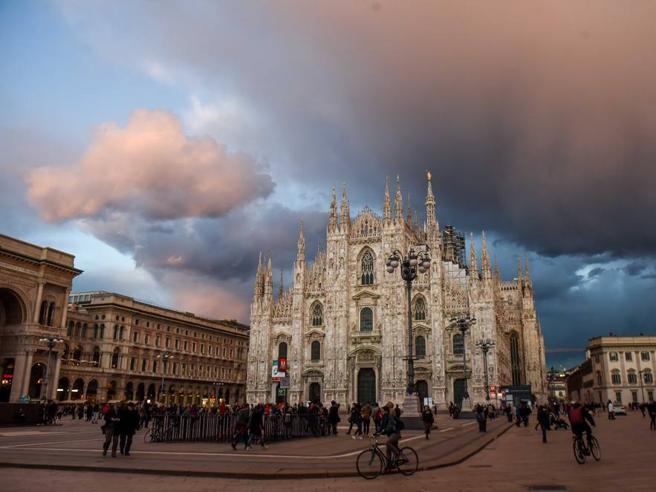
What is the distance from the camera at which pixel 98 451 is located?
17.8m

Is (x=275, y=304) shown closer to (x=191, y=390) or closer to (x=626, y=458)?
(x=191, y=390)

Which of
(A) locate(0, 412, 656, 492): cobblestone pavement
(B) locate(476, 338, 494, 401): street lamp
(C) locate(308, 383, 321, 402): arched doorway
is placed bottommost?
(A) locate(0, 412, 656, 492): cobblestone pavement

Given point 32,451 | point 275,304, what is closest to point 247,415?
point 32,451

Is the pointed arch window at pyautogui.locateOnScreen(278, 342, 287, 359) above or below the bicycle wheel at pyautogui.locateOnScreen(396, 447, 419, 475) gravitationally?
above

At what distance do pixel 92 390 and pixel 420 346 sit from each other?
38249 mm

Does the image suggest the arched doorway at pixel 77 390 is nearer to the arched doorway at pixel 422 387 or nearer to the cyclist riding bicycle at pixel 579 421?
the arched doorway at pixel 422 387

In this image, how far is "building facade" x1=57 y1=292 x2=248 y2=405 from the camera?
6462 centimetres

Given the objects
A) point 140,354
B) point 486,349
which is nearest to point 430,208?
point 486,349

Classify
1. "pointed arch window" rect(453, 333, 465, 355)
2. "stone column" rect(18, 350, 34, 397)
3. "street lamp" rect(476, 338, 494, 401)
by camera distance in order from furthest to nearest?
1. "pointed arch window" rect(453, 333, 465, 355)
2. "stone column" rect(18, 350, 34, 397)
3. "street lamp" rect(476, 338, 494, 401)

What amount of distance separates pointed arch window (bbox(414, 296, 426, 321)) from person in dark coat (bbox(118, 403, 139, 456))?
43959mm

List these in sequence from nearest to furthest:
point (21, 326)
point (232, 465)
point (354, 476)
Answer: point (354, 476) → point (232, 465) → point (21, 326)

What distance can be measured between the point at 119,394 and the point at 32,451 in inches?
2086

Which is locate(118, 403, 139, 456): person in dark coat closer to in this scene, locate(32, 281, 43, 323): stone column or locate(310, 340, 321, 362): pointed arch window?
locate(32, 281, 43, 323): stone column

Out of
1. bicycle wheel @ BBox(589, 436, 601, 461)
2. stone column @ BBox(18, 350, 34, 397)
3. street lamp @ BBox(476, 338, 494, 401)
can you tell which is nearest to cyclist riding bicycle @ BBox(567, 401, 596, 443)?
bicycle wheel @ BBox(589, 436, 601, 461)
